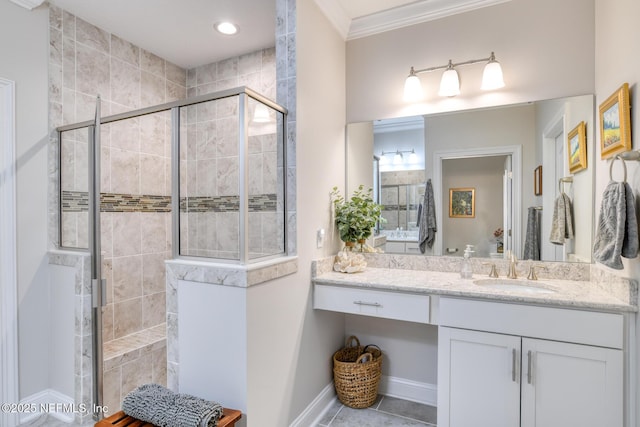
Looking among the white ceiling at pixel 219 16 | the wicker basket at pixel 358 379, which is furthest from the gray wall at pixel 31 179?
the wicker basket at pixel 358 379

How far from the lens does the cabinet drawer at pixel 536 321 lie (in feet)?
5.00

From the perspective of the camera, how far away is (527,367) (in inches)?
65.1

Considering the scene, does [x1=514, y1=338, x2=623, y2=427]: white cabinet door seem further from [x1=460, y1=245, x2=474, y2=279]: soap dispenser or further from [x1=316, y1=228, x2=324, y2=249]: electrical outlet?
[x1=316, y1=228, x2=324, y2=249]: electrical outlet

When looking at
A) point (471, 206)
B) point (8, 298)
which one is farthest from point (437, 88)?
point (8, 298)

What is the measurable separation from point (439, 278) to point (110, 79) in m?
2.86

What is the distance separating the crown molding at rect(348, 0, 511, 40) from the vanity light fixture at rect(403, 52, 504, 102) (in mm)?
343

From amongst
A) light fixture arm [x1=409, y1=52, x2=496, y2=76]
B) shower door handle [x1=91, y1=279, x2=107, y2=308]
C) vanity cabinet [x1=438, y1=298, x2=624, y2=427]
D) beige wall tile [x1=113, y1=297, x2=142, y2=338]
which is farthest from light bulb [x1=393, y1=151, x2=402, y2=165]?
beige wall tile [x1=113, y1=297, x2=142, y2=338]

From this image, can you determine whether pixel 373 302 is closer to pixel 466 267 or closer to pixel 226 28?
pixel 466 267

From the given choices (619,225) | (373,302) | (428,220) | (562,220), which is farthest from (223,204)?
(562,220)

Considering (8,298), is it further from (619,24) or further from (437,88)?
(619,24)

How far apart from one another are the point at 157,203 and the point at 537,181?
297 centimetres

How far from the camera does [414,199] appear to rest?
243 cm

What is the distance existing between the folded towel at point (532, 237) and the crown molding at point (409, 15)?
1.38 meters

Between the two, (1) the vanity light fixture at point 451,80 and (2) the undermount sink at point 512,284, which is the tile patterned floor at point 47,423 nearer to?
(2) the undermount sink at point 512,284
